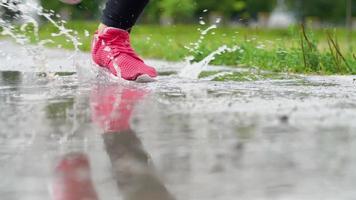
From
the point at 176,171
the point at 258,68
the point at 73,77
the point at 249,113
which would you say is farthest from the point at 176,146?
the point at 258,68

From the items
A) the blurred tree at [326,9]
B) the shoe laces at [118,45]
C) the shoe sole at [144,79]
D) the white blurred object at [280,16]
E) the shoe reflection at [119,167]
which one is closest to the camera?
the shoe reflection at [119,167]

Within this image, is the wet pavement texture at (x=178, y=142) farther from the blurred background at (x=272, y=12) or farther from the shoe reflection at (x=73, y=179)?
the blurred background at (x=272, y=12)

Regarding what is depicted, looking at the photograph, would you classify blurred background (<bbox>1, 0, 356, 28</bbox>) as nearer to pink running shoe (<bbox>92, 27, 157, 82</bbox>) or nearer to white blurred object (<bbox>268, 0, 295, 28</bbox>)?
white blurred object (<bbox>268, 0, 295, 28</bbox>)

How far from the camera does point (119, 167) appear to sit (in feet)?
6.29

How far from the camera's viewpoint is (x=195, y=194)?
165cm

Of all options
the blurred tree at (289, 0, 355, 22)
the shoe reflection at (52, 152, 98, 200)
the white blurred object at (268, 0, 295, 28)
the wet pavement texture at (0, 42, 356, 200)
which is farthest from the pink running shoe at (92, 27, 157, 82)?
the blurred tree at (289, 0, 355, 22)

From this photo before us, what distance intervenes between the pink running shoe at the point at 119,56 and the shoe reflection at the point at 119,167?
1.06m

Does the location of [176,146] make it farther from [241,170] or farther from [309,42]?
[309,42]

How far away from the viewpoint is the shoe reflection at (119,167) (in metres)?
1.68

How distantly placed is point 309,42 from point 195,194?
3853 mm

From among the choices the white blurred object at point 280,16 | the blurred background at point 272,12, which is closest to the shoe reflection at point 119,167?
the blurred background at point 272,12

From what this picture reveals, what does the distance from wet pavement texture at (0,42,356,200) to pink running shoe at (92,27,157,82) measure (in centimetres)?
29

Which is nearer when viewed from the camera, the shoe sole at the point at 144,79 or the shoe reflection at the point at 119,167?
the shoe reflection at the point at 119,167

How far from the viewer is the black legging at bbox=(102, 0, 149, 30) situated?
420 cm
